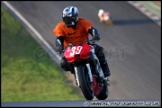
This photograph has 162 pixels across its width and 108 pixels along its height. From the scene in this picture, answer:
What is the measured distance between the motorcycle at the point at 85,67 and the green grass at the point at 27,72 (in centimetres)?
769

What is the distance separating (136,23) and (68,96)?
24.1 ft

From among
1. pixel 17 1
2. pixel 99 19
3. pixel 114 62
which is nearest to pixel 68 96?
pixel 114 62

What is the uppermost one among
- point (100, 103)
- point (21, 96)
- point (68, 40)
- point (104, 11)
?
point (104, 11)

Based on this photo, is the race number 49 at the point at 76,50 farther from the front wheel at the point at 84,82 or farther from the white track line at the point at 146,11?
the white track line at the point at 146,11

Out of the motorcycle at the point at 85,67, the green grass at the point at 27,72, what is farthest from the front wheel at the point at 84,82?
the green grass at the point at 27,72

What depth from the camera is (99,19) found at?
2386cm

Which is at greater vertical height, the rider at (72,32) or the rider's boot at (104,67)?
the rider at (72,32)

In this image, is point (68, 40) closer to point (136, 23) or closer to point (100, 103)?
point (100, 103)

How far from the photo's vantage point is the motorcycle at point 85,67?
9.73m

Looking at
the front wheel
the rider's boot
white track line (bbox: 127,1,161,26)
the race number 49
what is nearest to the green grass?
white track line (bbox: 127,1,161,26)

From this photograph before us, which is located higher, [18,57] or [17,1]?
[17,1]

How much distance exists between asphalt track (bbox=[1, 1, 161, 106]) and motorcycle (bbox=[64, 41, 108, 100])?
304 inches

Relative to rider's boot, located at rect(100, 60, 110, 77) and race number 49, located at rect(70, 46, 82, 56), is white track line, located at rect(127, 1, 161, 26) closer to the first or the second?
rider's boot, located at rect(100, 60, 110, 77)

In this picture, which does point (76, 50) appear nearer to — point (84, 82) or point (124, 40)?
point (84, 82)
